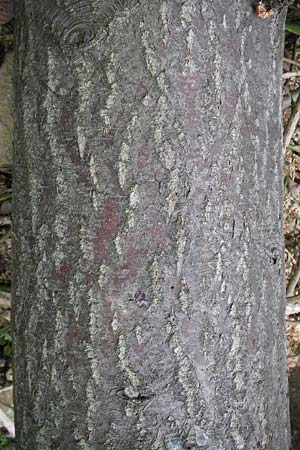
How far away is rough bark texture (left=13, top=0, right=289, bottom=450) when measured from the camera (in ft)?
2.52

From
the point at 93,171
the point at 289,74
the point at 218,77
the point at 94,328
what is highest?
the point at 289,74

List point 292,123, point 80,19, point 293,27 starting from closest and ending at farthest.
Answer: point 80,19 < point 293,27 < point 292,123

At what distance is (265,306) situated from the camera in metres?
0.85

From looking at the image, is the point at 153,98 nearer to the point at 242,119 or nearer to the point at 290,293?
the point at 242,119

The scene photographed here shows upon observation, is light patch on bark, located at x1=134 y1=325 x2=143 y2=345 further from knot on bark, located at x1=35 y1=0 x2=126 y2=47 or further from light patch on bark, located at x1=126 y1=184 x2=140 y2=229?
knot on bark, located at x1=35 y1=0 x2=126 y2=47

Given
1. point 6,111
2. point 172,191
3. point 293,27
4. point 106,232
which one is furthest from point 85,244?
point 293,27

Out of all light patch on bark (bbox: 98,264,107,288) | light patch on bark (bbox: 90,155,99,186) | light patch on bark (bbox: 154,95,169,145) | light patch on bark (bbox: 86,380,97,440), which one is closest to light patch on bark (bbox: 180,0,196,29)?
light patch on bark (bbox: 154,95,169,145)

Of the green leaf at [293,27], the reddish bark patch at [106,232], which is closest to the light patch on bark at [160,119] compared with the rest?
the reddish bark patch at [106,232]

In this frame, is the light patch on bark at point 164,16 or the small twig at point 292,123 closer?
the light patch on bark at point 164,16

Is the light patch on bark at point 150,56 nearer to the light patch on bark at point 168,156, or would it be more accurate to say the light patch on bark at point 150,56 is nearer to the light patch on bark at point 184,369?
the light patch on bark at point 168,156

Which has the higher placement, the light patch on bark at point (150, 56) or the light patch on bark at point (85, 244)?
the light patch on bark at point (150, 56)

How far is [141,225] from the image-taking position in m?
0.77

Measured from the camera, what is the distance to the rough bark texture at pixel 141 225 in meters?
0.77

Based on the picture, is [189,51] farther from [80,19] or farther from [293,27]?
[293,27]
